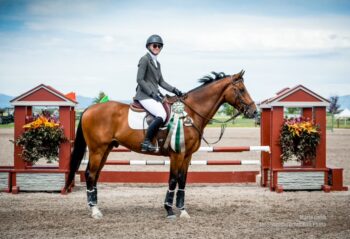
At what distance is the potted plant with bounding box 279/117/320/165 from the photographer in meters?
9.93

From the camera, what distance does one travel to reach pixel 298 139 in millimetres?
9977

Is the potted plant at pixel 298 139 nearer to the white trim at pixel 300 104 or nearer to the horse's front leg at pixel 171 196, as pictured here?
the white trim at pixel 300 104

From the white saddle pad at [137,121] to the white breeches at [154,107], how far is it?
0.22 meters

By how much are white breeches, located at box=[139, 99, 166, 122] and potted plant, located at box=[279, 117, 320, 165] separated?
3445 mm

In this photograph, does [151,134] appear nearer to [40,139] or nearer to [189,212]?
[189,212]

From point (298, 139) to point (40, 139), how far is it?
5296 millimetres

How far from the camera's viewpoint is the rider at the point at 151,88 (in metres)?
7.57

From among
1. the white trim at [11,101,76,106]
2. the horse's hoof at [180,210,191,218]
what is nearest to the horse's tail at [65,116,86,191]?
the white trim at [11,101,76,106]

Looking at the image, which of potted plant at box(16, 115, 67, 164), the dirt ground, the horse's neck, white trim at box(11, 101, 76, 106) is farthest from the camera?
white trim at box(11, 101, 76, 106)

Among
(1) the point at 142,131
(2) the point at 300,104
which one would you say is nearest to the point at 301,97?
(2) the point at 300,104

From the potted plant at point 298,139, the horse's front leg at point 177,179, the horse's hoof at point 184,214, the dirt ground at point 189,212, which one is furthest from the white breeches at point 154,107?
the potted plant at point 298,139

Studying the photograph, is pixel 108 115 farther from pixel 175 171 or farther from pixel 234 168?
pixel 234 168

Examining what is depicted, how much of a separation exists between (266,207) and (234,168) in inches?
235

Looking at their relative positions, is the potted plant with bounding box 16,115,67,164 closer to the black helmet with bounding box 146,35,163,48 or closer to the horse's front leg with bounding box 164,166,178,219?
the horse's front leg with bounding box 164,166,178,219
